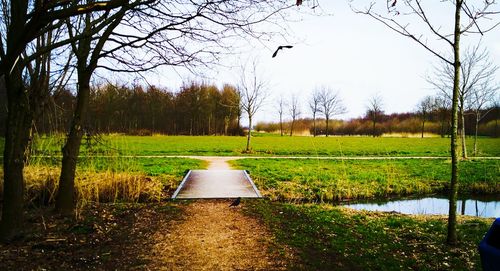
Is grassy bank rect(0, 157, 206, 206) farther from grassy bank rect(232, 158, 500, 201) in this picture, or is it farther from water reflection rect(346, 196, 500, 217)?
water reflection rect(346, 196, 500, 217)

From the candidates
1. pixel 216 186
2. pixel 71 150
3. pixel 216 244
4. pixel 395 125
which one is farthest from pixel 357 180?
pixel 395 125

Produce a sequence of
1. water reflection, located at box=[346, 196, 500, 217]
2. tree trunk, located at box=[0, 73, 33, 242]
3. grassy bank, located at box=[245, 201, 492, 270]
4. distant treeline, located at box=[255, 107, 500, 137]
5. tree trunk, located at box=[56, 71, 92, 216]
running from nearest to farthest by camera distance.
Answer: grassy bank, located at box=[245, 201, 492, 270] < tree trunk, located at box=[0, 73, 33, 242] < tree trunk, located at box=[56, 71, 92, 216] < water reflection, located at box=[346, 196, 500, 217] < distant treeline, located at box=[255, 107, 500, 137]

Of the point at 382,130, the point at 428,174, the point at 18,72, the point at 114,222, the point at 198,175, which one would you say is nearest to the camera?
the point at 18,72

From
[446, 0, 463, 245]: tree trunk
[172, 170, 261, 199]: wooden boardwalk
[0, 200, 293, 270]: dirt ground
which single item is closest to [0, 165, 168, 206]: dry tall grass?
[172, 170, 261, 199]: wooden boardwalk

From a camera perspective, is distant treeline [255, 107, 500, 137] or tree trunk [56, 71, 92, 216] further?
distant treeline [255, 107, 500, 137]

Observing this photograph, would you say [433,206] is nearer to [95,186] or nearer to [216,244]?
[216,244]

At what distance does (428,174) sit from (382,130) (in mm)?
45979

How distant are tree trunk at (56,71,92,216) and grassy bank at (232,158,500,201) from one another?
17.2 ft

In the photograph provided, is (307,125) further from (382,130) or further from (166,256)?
(166,256)

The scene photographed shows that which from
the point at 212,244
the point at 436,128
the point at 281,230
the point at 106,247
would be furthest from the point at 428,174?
the point at 436,128

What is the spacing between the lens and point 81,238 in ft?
18.6

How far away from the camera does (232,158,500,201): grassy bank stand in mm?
11117

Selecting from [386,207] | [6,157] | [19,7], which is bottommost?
[386,207]

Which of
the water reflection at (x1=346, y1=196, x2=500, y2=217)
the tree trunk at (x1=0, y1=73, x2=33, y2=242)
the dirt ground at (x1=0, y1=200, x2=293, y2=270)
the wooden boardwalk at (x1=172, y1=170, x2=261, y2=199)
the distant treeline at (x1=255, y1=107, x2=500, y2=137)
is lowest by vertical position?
the water reflection at (x1=346, y1=196, x2=500, y2=217)
